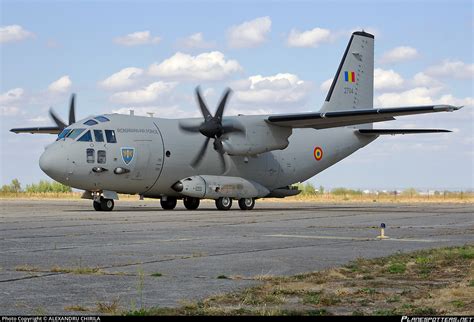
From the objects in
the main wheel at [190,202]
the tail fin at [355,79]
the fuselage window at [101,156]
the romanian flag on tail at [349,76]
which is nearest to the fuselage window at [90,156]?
the fuselage window at [101,156]

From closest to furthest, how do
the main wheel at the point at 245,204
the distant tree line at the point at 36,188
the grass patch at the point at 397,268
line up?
the grass patch at the point at 397,268 → the main wheel at the point at 245,204 → the distant tree line at the point at 36,188

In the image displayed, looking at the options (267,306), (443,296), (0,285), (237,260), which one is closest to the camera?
(267,306)

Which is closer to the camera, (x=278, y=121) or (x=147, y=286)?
(x=147, y=286)

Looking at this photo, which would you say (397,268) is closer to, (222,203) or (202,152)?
(202,152)

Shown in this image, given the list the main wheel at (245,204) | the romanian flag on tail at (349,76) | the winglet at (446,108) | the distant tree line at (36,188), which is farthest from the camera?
the distant tree line at (36,188)

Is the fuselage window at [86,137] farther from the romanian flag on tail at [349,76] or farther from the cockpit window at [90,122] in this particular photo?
the romanian flag on tail at [349,76]

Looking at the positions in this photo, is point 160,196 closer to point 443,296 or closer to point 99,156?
point 99,156

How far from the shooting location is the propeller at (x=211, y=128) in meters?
35.2

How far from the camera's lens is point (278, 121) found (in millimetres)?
36156

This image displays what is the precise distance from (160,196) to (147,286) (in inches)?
1057

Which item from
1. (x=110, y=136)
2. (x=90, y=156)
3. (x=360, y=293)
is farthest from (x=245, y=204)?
(x=360, y=293)

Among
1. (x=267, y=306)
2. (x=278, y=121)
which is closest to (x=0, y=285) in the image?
(x=267, y=306)

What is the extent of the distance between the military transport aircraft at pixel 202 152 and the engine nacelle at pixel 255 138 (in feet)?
0.16

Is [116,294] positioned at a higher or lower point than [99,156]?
lower
